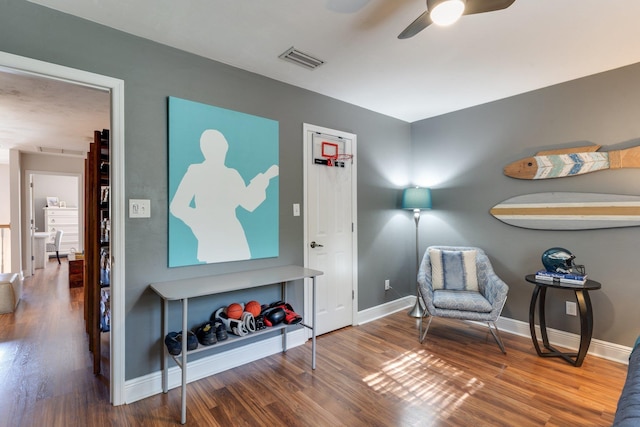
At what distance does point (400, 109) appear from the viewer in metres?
3.65

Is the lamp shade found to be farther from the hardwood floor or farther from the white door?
the hardwood floor

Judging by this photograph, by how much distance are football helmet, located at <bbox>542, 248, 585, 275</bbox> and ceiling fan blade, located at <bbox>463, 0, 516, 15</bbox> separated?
215 cm

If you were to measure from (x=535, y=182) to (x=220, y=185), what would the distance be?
3.03m

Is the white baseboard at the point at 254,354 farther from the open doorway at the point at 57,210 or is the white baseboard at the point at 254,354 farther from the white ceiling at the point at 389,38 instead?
the open doorway at the point at 57,210

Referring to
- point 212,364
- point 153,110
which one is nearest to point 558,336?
point 212,364

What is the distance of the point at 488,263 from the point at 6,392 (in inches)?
162

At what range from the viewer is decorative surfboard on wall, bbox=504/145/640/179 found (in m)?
2.60

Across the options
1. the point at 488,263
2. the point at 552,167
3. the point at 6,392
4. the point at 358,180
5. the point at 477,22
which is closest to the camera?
the point at 477,22

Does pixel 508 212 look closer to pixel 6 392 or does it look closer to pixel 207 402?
pixel 207 402

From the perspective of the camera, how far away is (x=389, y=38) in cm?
216

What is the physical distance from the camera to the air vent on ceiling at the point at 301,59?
235cm

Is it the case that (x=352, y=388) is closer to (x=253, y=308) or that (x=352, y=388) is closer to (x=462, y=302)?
(x=253, y=308)

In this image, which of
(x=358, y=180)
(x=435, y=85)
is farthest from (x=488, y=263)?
(x=435, y=85)

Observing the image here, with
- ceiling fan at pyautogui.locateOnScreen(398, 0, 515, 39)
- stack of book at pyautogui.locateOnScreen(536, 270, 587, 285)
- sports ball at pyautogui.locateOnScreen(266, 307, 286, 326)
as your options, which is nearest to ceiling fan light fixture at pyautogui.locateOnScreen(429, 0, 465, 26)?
ceiling fan at pyautogui.locateOnScreen(398, 0, 515, 39)
